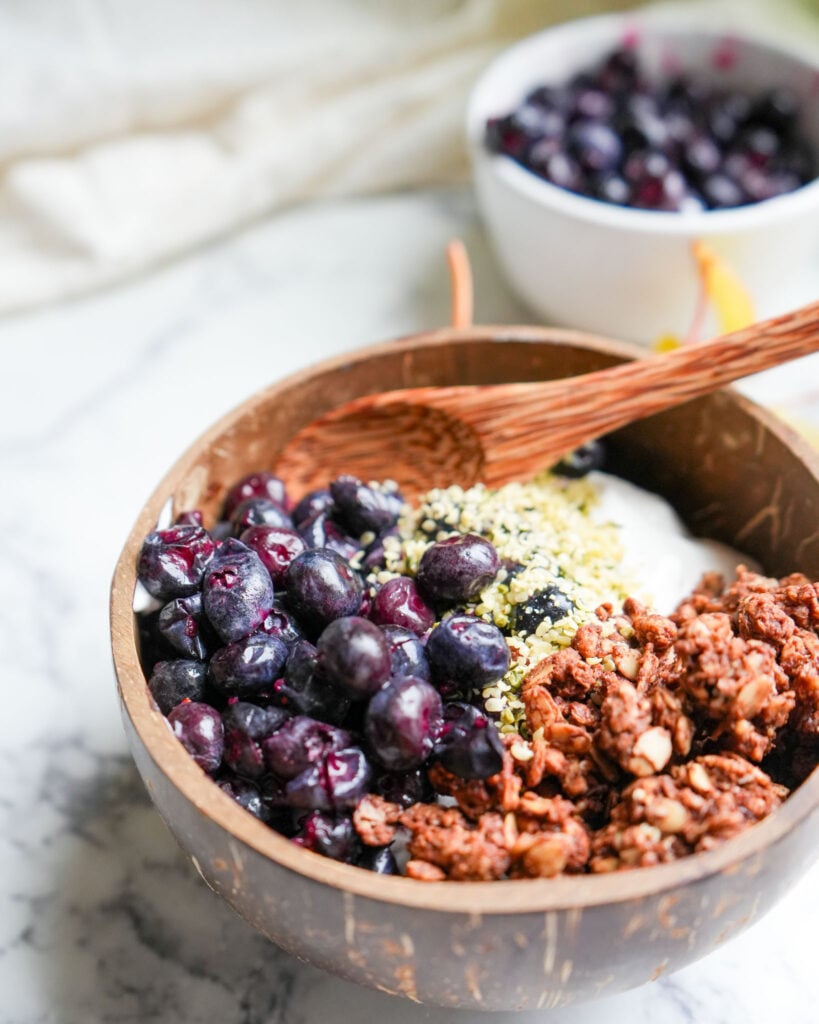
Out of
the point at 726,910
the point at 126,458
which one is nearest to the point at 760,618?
the point at 726,910

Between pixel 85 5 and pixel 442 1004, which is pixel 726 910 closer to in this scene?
pixel 442 1004

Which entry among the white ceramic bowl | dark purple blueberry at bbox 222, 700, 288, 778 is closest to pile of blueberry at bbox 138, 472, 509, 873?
dark purple blueberry at bbox 222, 700, 288, 778

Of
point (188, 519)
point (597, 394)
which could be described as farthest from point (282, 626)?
point (597, 394)

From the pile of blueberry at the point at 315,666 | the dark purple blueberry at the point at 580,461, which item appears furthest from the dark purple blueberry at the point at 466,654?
the dark purple blueberry at the point at 580,461

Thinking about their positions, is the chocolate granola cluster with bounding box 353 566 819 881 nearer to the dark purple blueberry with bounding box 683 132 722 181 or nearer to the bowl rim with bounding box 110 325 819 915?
the bowl rim with bounding box 110 325 819 915

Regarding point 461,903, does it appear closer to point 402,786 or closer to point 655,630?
point 402,786

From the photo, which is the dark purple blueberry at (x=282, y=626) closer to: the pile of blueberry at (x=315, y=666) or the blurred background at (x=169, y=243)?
the pile of blueberry at (x=315, y=666)
